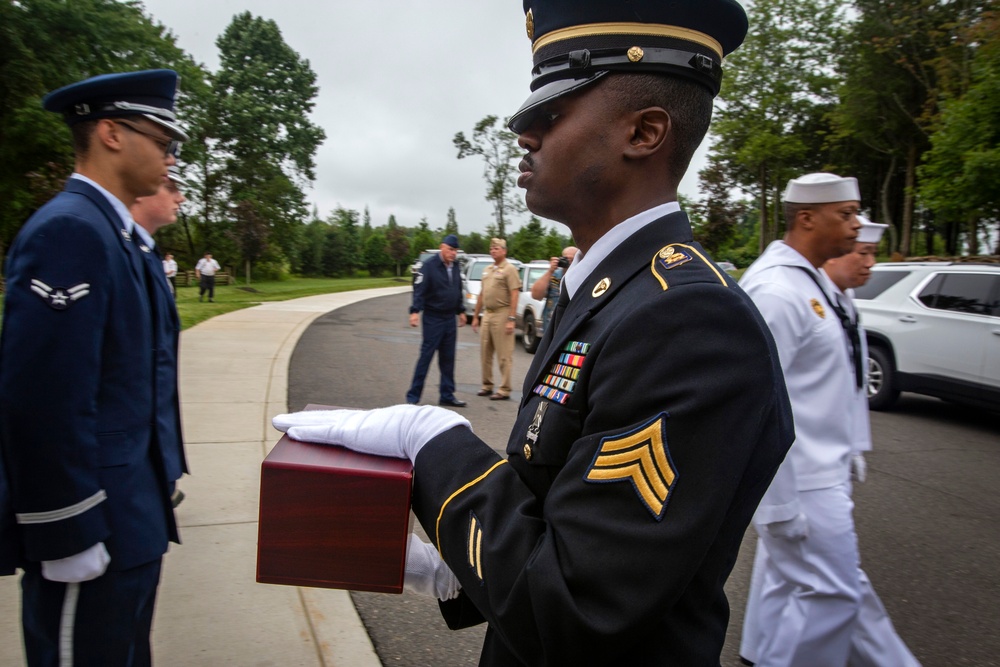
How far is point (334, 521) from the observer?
4.07ft

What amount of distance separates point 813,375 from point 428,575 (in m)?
2.09

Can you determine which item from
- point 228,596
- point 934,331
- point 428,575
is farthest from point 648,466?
point 934,331

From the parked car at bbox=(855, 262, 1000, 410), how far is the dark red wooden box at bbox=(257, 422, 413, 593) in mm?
8580

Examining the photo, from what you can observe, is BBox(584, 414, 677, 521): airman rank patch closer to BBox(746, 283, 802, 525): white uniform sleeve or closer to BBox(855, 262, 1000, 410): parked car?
BBox(746, 283, 802, 525): white uniform sleeve

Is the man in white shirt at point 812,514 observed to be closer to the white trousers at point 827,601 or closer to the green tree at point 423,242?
the white trousers at point 827,601

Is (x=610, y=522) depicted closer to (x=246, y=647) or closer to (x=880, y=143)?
(x=246, y=647)

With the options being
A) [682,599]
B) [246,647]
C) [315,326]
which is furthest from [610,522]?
[315,326]

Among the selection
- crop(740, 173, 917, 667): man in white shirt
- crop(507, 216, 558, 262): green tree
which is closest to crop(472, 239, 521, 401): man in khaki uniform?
crop(740, 173, 917, 667): man in white shirt

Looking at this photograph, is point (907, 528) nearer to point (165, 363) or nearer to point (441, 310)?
point (165, 363)

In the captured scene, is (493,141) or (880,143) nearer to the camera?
(880,143)

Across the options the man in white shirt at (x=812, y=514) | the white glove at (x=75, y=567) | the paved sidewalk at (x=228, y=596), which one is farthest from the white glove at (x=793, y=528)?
the white glove at (x=75, y=567)

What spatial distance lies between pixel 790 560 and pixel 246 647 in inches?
91.6

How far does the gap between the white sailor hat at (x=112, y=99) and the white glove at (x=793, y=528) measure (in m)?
2.57

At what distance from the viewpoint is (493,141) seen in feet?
186
